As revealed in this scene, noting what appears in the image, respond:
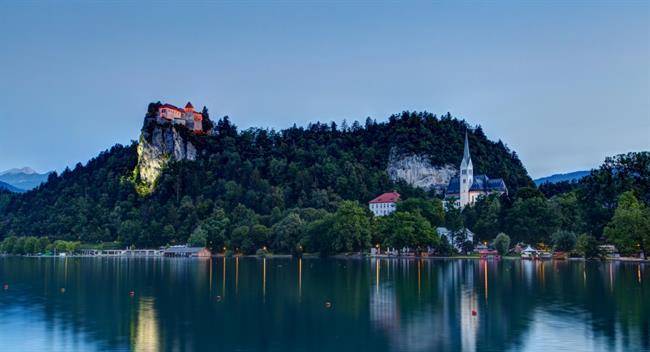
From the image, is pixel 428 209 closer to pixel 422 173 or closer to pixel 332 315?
pixel 422 173

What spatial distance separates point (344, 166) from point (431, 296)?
137 m

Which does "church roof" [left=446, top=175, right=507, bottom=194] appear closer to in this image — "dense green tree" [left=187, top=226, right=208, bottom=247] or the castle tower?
the castle tower

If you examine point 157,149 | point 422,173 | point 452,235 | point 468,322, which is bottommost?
point 468,322

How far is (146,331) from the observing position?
31.2 metres

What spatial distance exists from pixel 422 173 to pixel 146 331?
168 m

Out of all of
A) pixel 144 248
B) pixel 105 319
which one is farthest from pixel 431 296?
pixel 144 248

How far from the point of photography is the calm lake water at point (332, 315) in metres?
28.3

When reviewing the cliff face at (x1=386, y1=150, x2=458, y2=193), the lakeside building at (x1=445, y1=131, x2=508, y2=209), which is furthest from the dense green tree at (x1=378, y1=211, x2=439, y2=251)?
the cliff face at (x1=386, y1=150, x2=458, y2=193)

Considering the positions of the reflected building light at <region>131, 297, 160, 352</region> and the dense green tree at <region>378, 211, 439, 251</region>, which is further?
the dense green tree at <region>378, 211, 439, 251</region>

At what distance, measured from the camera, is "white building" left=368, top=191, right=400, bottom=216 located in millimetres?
164387

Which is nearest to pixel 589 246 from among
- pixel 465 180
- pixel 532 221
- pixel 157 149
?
pixel 532 221

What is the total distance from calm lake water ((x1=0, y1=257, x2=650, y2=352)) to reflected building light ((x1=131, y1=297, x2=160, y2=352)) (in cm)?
6

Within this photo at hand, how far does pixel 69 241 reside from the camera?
169375mm

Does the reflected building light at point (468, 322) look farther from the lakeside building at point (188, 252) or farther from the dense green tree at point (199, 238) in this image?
the dense green tree at point (199, 238)
